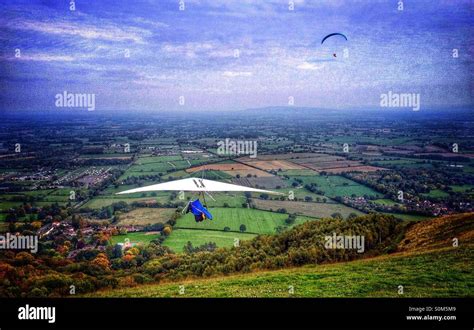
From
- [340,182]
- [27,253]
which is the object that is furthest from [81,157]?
[340,182]

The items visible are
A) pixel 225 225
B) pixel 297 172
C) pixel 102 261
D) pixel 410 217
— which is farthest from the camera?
pixel 297 172

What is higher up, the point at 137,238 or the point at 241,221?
the point at 241,221

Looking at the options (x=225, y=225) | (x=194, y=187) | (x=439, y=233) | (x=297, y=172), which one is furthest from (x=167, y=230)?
(x=439, y=233)

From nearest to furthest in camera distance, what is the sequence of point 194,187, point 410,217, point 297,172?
point 194,187 → point 410,217 → point 297,172

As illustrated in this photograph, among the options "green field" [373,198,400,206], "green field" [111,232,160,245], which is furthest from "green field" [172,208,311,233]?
"green field" [373,198,400,206]

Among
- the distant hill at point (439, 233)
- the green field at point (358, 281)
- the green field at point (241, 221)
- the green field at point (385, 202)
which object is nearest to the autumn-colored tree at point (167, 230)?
the green field at point (241, 221)

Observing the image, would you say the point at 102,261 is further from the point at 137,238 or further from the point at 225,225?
the point at 225,225

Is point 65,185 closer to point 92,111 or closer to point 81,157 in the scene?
point 81,157
